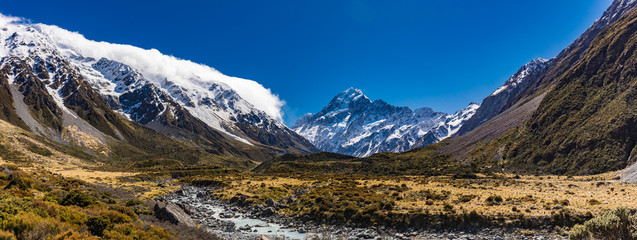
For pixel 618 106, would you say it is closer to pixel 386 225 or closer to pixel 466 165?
pixel 466 165

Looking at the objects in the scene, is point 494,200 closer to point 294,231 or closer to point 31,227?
point 294,231

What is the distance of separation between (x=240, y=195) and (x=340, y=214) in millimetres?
23638

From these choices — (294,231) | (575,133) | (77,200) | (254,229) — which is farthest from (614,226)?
(575,133)

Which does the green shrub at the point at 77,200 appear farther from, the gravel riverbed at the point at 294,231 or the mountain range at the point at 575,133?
the mountain range at the point at 575,133

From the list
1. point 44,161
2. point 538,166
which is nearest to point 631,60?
point 538,166

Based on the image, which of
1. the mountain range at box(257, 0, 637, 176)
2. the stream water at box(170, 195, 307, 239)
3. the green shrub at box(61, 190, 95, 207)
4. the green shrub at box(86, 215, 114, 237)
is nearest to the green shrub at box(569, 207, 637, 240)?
the stream water at box(170, 195, 307, 239)

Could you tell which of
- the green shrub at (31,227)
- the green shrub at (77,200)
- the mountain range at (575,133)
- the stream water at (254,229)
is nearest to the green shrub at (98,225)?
the green shrub at (31,227)

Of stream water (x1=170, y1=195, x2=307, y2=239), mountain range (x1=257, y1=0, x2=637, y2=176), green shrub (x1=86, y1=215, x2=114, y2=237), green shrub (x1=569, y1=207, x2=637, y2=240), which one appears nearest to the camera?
green shrub (x1=569, y1=207, x2=637, y2=240)

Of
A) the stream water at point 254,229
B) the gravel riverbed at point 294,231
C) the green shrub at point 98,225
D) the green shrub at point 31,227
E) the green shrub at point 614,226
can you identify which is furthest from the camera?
the stream water at point 254,229

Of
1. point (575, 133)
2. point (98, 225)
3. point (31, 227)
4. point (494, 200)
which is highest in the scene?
point (575, 133)

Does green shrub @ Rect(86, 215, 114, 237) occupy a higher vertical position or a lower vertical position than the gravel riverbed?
higher

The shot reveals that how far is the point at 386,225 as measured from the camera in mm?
31344

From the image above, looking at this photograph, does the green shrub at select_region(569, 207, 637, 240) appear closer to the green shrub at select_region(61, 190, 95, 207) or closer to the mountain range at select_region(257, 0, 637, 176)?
the green shrub at select_region(61, 190, 95, 207)

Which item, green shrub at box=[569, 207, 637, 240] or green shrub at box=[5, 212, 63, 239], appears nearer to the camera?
green shrub at box=[5, 212, 63, 239]
